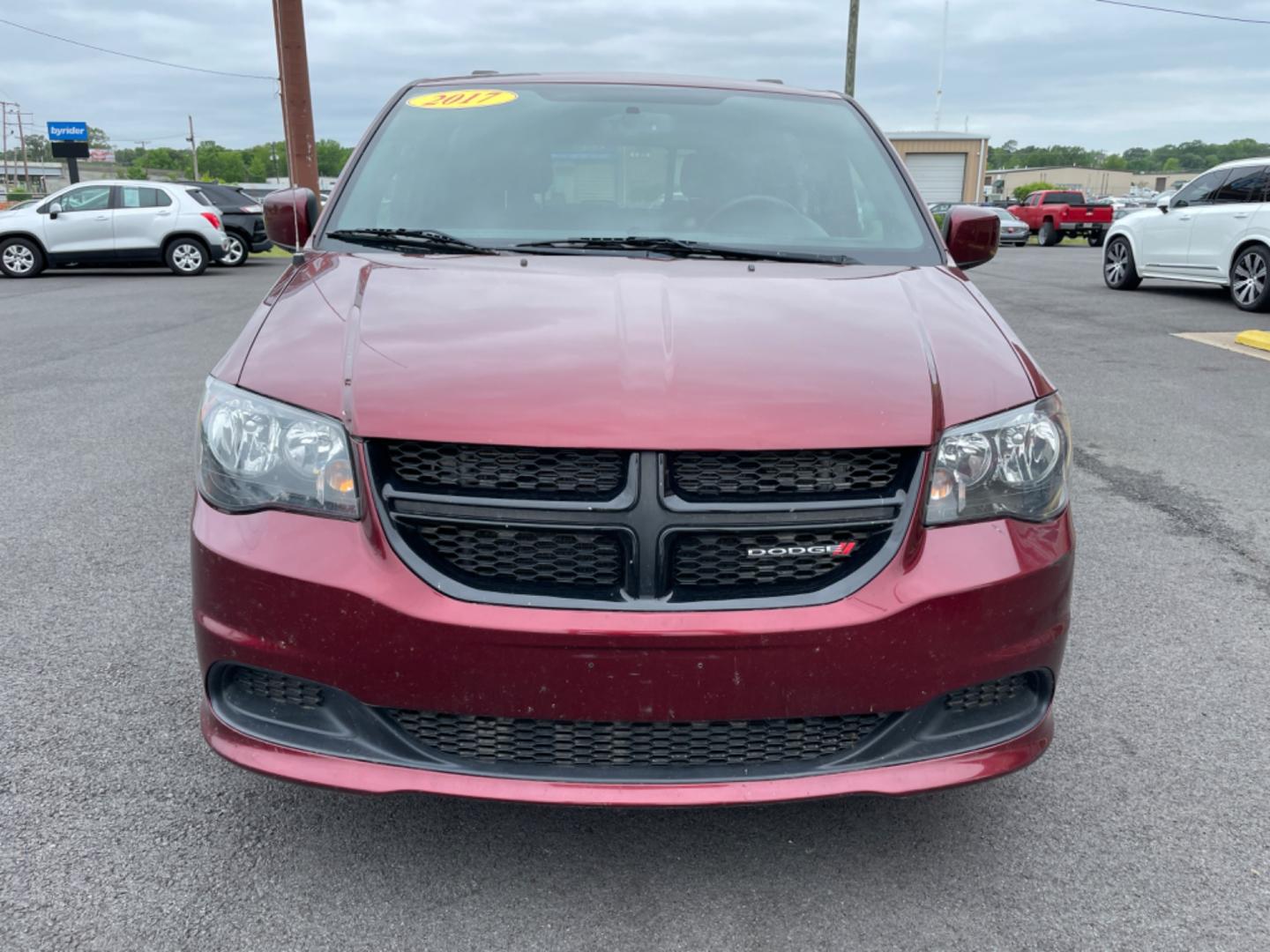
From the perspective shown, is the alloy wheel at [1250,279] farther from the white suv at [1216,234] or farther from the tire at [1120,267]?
the tire at [1120,267]

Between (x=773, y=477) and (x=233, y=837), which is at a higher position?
(x=773, y=477)

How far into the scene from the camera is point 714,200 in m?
3.30

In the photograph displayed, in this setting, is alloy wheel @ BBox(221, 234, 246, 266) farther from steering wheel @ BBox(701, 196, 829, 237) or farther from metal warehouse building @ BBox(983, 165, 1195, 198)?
metal warehouse building @ BBox(983, 165, 1195, 198)

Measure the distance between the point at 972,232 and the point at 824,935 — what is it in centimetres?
231

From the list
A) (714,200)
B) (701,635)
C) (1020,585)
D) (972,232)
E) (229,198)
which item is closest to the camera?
(701,635)

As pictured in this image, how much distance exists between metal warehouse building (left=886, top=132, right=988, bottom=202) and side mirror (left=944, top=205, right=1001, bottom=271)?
51409 millimetres

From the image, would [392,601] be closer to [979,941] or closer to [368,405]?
[368,405]

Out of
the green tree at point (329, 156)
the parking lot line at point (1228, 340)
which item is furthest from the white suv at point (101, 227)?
the green tree at point (329, 156)

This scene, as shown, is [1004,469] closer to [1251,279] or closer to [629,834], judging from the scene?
[629,834]

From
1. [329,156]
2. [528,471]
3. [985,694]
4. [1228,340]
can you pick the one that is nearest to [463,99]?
[528,471]

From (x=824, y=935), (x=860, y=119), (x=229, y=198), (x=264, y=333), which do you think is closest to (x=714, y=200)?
(x=860, y=119)

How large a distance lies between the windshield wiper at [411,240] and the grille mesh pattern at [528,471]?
107cm

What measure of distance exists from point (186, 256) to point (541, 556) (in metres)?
18.4

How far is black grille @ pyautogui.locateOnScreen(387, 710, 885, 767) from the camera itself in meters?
2.07
